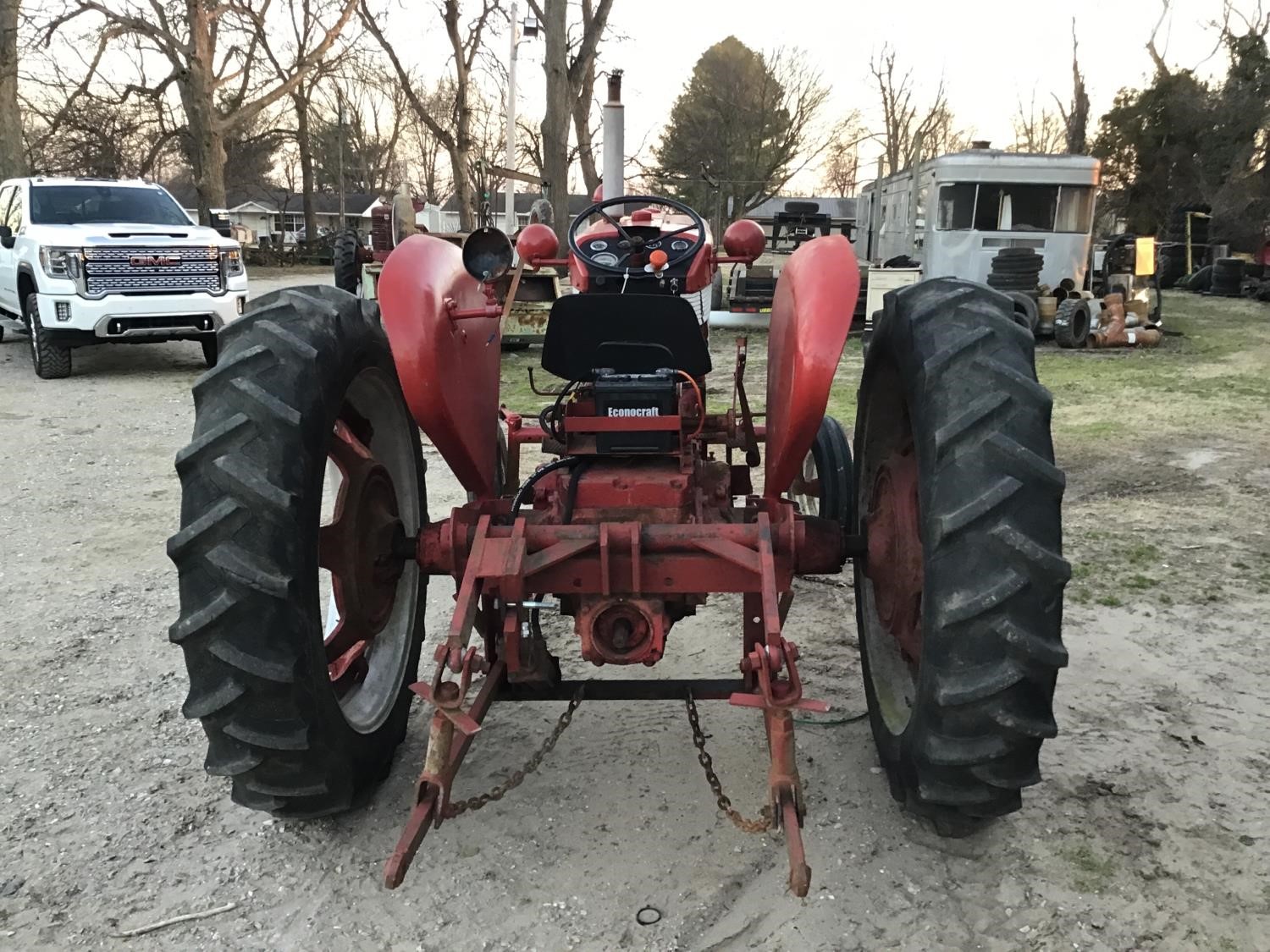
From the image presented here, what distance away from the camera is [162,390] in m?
10.5

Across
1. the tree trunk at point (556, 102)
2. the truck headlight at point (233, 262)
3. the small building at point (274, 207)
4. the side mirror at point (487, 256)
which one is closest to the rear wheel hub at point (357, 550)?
the side mirror at point (487, 256)

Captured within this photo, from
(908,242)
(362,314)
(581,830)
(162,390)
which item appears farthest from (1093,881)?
(908,242)

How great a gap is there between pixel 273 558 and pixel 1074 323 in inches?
524

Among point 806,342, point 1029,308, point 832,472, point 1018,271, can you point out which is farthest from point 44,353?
point 1018,271

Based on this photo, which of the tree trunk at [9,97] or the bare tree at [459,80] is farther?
the bare tree at [459,80]

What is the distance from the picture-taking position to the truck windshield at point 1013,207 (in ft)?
48.6

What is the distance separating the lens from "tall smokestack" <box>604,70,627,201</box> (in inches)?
193

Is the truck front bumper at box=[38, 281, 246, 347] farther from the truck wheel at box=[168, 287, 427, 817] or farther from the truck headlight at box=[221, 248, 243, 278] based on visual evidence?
the truck wheel at box=[168, 287, 427, 817]

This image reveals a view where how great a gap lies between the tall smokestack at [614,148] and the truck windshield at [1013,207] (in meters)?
11.3

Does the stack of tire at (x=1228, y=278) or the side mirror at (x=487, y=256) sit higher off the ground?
the side mirror at (x=487, y=256)

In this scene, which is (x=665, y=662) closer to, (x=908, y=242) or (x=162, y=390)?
(x=162, y=390)

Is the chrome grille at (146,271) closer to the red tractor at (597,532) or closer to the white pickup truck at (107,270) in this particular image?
the white pickup truck at (107,270)

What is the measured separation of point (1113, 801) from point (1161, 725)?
0.59 metres

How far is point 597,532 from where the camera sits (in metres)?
2.67
